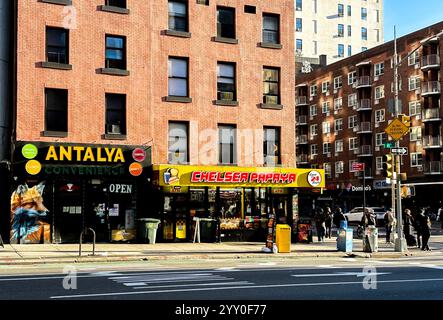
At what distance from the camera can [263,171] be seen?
3030 centimetres

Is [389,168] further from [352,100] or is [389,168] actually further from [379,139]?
[352,100]

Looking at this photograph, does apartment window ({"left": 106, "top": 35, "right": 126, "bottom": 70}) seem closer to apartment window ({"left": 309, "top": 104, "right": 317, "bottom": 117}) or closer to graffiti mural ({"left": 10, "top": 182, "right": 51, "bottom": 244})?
graffiti mural ({"left": 10, "top": 182, "right": 51, "bottom": 244})

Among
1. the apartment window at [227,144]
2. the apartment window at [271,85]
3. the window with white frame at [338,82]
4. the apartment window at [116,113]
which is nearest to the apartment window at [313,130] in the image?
the window with white frame at [338,82]

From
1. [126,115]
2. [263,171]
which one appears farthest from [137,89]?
[263,171]

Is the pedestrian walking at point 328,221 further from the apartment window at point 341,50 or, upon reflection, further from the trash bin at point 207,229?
the apartment window at point 341,50

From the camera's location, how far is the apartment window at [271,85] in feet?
107

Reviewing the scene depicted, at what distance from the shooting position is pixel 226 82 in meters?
31.7

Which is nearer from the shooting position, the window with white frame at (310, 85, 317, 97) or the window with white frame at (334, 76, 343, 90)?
the window with white frame at (334, 76, 343, 90)

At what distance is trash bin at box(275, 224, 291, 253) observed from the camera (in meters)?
24.2

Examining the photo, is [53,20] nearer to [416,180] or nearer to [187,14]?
[187,14]

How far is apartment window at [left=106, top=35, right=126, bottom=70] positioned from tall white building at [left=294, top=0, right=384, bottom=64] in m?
77.6

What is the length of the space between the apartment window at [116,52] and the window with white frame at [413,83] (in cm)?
4818

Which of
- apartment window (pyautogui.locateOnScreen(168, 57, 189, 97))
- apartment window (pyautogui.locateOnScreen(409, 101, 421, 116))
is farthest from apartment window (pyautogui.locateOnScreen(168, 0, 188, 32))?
apartment window (pyautogui.locateOnScreen(409, 101, 421, 116))

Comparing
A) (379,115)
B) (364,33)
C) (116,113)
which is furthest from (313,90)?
(116,113)
